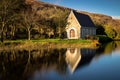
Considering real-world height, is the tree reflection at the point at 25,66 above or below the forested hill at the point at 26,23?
below

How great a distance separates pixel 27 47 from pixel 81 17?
28209 millimetres

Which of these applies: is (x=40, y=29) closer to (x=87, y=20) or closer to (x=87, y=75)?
(x=87, y=20)

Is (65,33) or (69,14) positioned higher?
(69,14)

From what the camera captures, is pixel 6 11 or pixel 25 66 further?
pixel 6 11

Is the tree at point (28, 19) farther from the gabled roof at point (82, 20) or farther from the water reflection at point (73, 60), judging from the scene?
the water reflection at point (73, 60)

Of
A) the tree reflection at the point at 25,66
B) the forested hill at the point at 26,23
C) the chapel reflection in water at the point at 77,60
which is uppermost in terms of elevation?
the forested hill at the point at 26,23

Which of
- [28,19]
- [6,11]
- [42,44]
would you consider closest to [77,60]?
[42,44]

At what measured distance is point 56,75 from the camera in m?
16.0

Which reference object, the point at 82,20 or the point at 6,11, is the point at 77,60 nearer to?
the point at 6,11

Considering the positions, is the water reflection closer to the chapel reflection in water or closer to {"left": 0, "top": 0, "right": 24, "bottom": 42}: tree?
the chapel reflection in water

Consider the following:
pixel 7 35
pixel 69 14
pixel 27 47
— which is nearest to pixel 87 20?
pixel 69 14

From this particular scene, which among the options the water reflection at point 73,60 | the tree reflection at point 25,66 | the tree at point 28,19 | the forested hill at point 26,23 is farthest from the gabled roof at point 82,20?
the tree reflection at point 25,66

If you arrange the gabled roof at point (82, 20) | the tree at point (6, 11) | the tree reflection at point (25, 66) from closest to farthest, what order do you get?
the tree reflection at point (25, 66), the tree at point (6, 11), the gabled roof at point (82, 20)

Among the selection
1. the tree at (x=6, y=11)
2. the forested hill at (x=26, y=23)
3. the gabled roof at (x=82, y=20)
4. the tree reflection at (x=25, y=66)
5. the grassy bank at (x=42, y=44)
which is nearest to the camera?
the tree reflection at (x=25, y=66)
